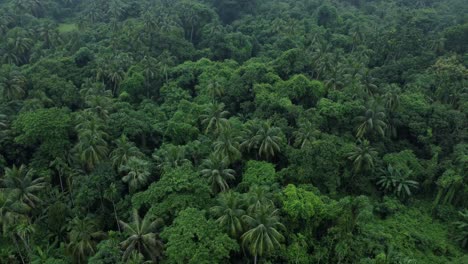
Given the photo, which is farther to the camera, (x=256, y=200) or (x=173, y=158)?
(x=173, y=158)

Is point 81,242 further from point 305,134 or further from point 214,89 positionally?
point 214,89

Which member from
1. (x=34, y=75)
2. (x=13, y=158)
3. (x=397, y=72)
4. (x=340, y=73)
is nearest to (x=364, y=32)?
(x=397, y=72)

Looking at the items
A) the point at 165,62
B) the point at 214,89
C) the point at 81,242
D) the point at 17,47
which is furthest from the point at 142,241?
the point at 17,47

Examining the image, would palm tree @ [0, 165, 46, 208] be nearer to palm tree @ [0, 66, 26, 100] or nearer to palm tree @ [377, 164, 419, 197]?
palm tree @ [0, 66, 26, 100]

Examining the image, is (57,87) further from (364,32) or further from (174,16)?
(364,32)

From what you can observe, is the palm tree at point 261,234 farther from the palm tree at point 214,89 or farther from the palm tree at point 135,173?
the palm tree at point 214,89

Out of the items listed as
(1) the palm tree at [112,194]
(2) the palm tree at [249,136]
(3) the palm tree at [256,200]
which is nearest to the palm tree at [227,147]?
(2) the palm tree at [249,136]
